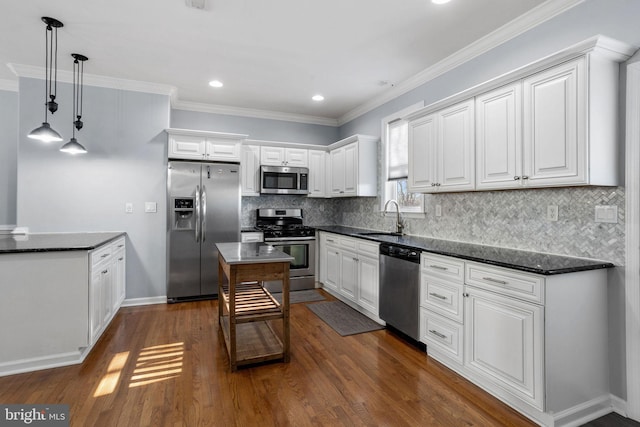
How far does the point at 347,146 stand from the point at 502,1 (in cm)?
265

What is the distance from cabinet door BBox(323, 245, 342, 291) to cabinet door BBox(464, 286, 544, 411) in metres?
2.14

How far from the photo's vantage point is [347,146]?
480cm

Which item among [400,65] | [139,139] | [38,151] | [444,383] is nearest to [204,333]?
[444,383]

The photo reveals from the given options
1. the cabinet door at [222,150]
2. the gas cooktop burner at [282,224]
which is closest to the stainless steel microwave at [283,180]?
the gas cooktop burner at [282,224]

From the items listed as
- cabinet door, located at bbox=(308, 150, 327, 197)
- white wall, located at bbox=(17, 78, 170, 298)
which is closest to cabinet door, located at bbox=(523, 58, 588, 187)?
cabinet door, located at bbox=(308, 150, 327, 197)

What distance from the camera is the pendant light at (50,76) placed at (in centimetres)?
273

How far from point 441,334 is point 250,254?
1685mm

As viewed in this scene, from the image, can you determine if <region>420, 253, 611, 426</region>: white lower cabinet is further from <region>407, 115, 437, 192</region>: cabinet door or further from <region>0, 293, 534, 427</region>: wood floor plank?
<region>407, 115, 437, 192</region>: cabinet door

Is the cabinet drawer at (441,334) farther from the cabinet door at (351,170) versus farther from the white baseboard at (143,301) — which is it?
the white baseboard at (143,301)

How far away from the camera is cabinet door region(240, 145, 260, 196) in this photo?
16.0 ft

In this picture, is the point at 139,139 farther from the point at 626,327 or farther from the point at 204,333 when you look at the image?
the point at 626,327

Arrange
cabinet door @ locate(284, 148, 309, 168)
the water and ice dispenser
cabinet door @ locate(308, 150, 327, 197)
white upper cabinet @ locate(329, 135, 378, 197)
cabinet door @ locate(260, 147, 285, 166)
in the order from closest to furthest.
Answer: the water and ice dispenser → white upper cabinet @ locate(329, 135, 378, 197) → cabinet door @ locate(260, 147, 285, 166) → cabinet door @ locate(284, 148, 309, 168) → cabinet door @ locate(308, 150, 327, 197)

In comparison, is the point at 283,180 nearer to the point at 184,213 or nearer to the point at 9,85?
the point at 184,213

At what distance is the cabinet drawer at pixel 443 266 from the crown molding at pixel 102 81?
3757 millimetres
